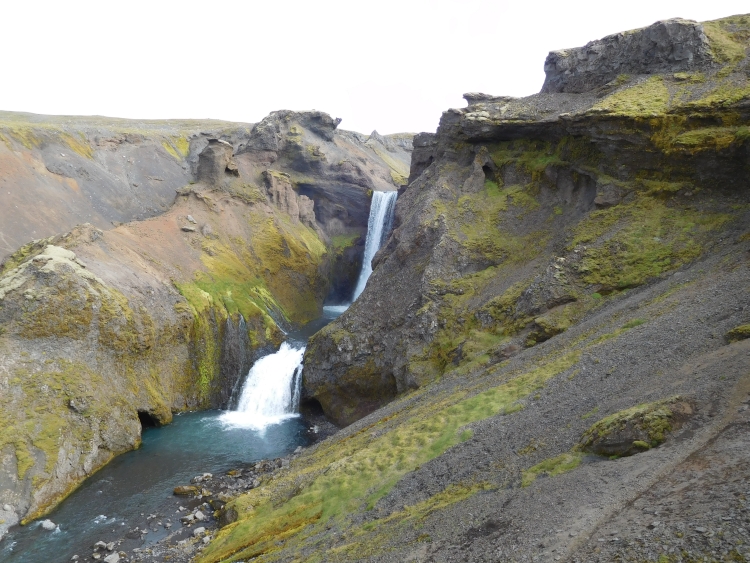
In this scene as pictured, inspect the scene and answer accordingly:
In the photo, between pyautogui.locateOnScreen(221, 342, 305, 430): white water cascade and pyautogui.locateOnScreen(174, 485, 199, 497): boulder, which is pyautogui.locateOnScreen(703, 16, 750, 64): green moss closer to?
pyautogui.locateOnScreen(221, 342, 305, 430): white water cascade

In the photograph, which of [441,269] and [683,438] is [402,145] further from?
[683,438]

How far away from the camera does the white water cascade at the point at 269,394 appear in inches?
1511

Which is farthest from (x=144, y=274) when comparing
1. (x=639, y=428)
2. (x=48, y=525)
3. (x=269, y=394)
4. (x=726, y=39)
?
(x=726, y=39)

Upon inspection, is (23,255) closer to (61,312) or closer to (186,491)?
(61,312)

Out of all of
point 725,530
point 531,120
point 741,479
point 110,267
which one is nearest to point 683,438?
point 741,479

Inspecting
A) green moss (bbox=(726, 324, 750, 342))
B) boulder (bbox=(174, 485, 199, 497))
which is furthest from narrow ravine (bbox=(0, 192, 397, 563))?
green moss (bbox=(726, 324, 750, 342))

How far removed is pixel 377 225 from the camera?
66.2 metres

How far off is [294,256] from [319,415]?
28.6 meters

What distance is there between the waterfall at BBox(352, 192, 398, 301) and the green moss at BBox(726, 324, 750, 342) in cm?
4623

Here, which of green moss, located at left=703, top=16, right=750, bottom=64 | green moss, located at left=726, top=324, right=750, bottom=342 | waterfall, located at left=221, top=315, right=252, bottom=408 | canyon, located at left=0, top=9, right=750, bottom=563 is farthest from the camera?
waterfall, located at left=221, top=315, right=252, bottom=408

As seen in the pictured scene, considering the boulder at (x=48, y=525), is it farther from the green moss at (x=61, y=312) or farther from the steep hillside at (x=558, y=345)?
the green moss at (x=61, y=312)

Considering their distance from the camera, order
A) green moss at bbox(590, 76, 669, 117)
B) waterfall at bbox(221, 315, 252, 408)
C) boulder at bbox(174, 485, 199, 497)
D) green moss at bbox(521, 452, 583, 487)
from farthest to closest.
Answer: waterfall at bbox(221, 315, 252, 408) < green moss at bbox(590, 76, 669, 117) < boulder at bbox(174, 485, 199, 497) < green moss at bbox(521, 452, 583, 487)

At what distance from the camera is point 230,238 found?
57.5m

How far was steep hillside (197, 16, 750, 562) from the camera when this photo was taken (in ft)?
36.0
